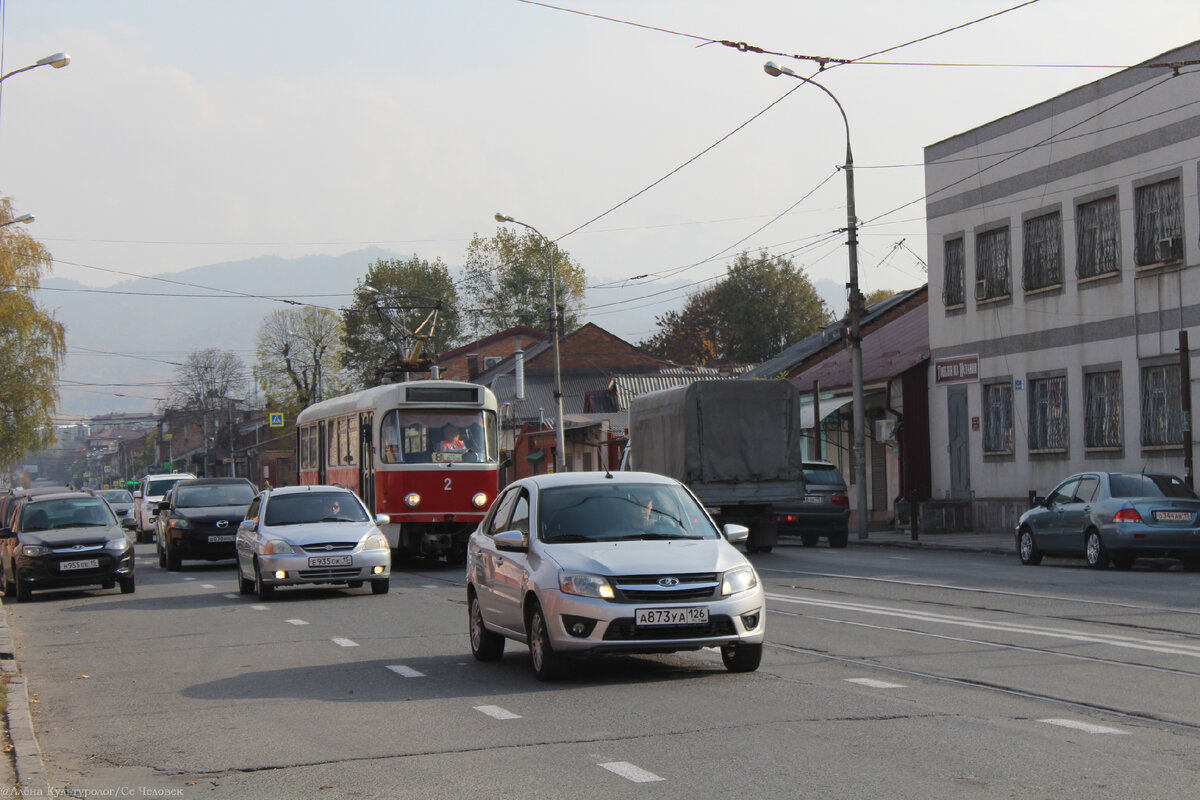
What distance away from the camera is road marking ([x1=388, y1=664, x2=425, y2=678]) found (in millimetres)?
11211

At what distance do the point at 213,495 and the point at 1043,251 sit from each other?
19031 mm

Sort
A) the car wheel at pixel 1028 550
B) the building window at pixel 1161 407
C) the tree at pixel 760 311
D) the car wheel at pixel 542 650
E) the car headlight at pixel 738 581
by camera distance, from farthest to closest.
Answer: the tree at pixel 760 311 < the building window at pixel 1161 407 < the car wheel at pixel 1028 550 < the car wheel at pixel 542 650 < the car headlight at pixel 738 581

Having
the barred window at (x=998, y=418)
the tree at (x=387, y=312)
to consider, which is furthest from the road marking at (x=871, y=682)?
the tree at (x=387, y=312)

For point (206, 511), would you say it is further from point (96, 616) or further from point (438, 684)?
point (438, 684)

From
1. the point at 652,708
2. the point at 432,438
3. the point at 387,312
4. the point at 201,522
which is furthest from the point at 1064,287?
the point at 387,312

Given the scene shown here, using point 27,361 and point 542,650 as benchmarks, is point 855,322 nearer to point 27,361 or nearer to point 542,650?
point 542,650

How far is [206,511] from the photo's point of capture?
27.9 m

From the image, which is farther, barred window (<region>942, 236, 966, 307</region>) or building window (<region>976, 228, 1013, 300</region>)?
barred window (<region>942, 236, 966, 307</region>)

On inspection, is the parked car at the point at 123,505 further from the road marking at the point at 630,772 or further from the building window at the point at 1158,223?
the road marking at the point at 630,772

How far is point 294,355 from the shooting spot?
336ft

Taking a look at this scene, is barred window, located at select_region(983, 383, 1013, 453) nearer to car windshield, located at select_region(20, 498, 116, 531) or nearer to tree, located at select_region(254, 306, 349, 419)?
car windshield, located at select_region(20, 498, 116, 531)

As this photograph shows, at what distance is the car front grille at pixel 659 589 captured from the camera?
990 cm

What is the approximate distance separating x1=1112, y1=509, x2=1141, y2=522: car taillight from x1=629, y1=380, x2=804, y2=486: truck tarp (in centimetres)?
659

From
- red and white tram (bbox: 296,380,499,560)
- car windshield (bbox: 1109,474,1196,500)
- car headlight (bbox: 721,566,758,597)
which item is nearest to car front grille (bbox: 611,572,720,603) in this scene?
car headlight (bbox: 721,566,758,597)
